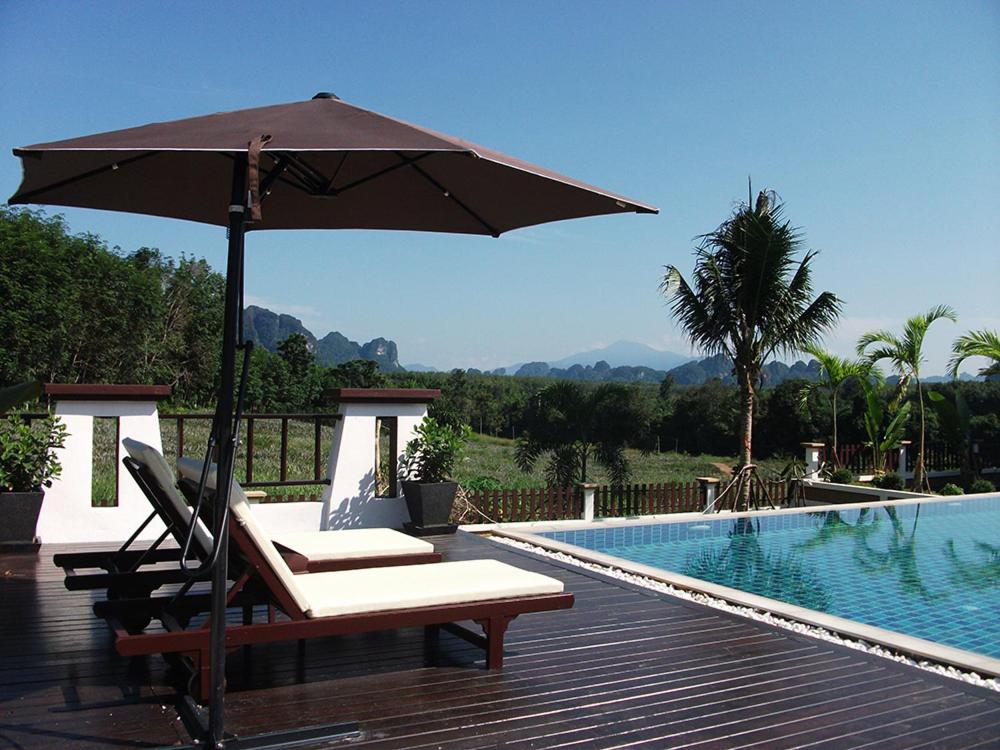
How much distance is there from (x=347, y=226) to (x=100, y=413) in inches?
106

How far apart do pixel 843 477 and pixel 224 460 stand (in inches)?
512

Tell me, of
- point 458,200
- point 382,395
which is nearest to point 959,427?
point 382,395

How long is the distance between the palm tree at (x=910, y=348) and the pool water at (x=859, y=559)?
134 inches

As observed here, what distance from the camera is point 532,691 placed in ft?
10.9

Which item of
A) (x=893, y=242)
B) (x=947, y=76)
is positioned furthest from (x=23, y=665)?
(x=893, y=242)

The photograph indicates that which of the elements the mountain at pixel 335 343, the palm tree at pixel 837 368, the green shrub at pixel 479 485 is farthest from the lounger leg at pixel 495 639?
the mountain at pixel 335 343

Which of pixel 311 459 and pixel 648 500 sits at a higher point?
pixel 648 500

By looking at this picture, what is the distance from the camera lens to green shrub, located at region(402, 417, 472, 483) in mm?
7000

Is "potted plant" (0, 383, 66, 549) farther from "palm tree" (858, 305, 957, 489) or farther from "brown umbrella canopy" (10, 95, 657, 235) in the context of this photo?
"palm tree" (858, 305, 957, 489)

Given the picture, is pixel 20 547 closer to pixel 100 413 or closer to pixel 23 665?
pixel 100 413

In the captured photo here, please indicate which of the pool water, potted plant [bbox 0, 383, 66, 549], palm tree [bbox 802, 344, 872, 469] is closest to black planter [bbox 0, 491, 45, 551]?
potted plant [bbox 0, 383, 66, 549]

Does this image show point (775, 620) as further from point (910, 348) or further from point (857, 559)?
point (910, 348)

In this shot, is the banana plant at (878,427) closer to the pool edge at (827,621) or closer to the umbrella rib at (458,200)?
the pool edge at (827,621)

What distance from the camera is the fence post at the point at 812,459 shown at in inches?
551
